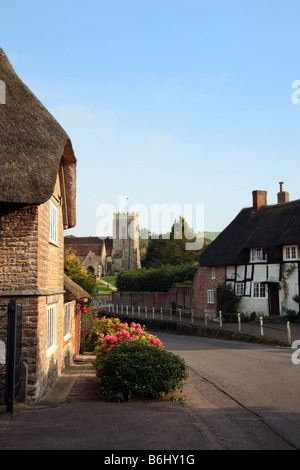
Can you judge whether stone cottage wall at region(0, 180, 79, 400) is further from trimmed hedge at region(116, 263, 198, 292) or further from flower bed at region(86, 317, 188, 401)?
trimmed hedge at region(116, 263, 198, 292)

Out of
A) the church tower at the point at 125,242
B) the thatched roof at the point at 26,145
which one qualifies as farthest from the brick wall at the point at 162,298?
the church tower at the point at 125,242

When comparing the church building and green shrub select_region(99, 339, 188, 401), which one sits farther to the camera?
the church building

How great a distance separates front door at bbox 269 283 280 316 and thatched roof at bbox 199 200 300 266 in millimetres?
1860

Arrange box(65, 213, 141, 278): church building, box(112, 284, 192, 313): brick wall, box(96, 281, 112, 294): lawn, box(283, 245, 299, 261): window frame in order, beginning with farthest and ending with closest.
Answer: box(65, 213, 141, 278): church building → box(96, 281, 112, 294): lawn → box(112, 284, 192, 313): brick wall → box(283, 245, 299, 261): window frame

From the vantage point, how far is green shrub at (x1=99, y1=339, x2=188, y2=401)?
9.01 meters

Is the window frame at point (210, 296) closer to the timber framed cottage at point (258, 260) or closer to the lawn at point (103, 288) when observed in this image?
the timber framed cottage at point (258, 260)

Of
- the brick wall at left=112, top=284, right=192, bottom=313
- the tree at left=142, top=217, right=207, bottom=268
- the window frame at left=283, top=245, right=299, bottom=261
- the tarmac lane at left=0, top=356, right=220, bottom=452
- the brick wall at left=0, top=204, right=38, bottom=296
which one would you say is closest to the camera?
the tarmac lane at left=0, top=356, right=220, bottom=452

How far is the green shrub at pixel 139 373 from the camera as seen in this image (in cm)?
901

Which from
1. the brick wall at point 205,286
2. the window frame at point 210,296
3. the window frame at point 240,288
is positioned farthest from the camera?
the window frame at point 210,296

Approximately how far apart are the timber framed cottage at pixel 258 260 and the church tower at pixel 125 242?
6749 centimetres

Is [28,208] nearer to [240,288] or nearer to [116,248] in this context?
[240,288]

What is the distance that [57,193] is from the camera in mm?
12109

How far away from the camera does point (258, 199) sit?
38.1 m

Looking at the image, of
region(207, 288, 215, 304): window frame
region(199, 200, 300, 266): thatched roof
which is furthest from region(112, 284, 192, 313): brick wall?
region(199, 200, 300, 266): thatched roof
